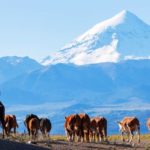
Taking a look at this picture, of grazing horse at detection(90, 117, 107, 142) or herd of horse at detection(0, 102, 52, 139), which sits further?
grazing horse at detection(90, 117, 107, 142)

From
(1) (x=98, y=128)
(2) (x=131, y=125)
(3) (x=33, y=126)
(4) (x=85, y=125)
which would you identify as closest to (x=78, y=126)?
(4) (x=85, y=125)

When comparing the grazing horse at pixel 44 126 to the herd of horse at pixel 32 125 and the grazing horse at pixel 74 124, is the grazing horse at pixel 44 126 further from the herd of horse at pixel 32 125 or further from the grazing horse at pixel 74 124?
the grazing horse at pixel 74 124

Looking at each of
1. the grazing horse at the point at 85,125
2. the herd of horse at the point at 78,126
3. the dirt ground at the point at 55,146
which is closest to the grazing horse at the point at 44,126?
the herd of horse at the point at 78,126

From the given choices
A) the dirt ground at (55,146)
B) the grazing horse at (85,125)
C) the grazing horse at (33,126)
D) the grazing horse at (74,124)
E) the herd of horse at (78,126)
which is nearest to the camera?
the dirt ground at (55,146)

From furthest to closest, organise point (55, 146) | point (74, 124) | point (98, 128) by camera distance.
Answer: point (98, 128) → point (74, 124) → point (55, 146)

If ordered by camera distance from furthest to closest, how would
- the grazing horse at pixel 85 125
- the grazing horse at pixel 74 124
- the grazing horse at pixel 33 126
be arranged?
1. the grazing horse at pixel 33 126
2. the grazing horse at pixel 85 125
3. the grazing horse at pixel 74 124

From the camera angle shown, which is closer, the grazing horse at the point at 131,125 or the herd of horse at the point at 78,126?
the herd of horse at the point at 78,126

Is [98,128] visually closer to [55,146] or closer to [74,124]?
[74,124]

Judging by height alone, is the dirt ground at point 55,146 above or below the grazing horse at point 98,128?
below

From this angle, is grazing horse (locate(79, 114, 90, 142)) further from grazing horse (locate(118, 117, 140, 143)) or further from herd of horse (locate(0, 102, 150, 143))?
grazing horse (locate(118, 117, 140, 143))

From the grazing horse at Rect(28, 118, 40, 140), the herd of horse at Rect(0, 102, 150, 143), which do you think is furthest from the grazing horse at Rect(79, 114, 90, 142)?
the grazing horse at Rect(28, 118, 40, 140)

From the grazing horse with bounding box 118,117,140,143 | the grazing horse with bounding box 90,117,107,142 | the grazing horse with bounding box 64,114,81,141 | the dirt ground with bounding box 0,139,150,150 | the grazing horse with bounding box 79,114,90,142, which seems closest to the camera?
the dirt ground with bounding box 0,139,150,150

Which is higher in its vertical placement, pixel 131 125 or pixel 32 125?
pixel 131 125

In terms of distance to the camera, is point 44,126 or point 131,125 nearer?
point 44,126
